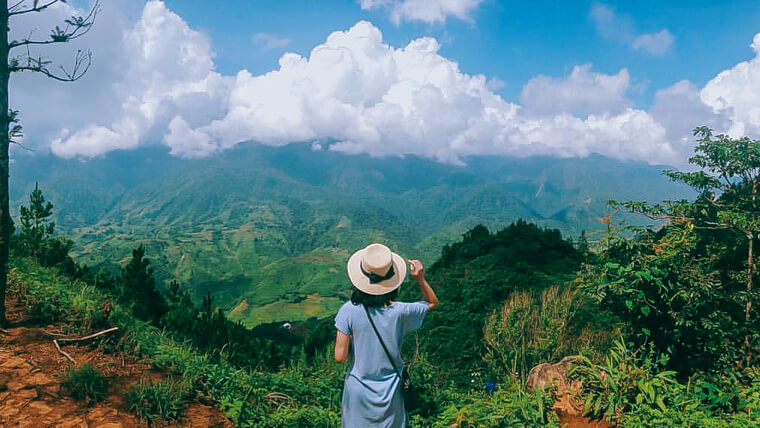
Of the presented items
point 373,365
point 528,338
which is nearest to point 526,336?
point 528,338

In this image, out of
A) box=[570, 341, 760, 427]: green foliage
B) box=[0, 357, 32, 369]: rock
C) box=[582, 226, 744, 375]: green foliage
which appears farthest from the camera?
box=[582, 226, 744, 375]: green foliage

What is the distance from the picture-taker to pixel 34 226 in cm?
1118

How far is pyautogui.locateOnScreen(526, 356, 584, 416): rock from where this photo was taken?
4.79 meters

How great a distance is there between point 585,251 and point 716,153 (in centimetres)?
281


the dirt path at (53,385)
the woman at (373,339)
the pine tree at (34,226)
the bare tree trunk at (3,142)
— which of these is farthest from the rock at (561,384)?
the pine tree at (34,226)

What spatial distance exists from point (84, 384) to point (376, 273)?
134 inches

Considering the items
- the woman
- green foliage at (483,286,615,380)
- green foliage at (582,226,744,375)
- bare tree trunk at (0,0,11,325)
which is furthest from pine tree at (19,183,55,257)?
green foliage at (582,226,744,375)

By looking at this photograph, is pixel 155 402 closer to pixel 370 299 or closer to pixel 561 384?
pixel 370 299

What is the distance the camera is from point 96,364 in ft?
16.0

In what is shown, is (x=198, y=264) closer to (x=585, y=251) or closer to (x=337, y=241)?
(x=337, y=241)

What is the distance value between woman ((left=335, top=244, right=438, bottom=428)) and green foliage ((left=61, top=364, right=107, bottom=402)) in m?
2.82

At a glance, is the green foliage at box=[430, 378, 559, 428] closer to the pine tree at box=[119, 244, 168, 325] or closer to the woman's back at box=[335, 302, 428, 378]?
the woman's back at box=[335, 302, 428, 378]

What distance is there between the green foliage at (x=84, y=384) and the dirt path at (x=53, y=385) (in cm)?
7

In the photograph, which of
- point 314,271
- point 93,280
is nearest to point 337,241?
point 314,271
